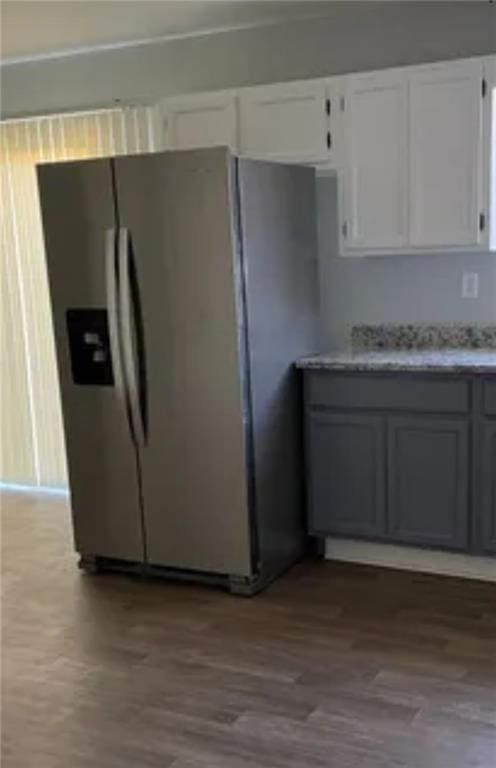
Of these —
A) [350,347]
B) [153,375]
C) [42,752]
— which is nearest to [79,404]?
[153,375]

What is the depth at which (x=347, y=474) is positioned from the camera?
3527 millimetres

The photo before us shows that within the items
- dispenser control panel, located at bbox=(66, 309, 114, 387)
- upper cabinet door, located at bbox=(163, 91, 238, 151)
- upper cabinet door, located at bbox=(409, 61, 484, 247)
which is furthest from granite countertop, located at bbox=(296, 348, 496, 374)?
upper cabinet door, located at bbox=(163, 91, 238, 151)

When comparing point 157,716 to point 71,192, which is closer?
point 157,716

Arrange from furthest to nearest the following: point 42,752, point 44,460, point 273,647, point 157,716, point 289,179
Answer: point 44,460
point 289,179
point 273,647
point 157,716
point 42,752

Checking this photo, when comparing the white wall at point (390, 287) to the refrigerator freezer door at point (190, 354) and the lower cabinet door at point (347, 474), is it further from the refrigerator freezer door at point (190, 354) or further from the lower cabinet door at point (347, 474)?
the refrigerator freezer door at point (190, 354)

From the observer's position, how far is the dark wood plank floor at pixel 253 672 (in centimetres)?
232

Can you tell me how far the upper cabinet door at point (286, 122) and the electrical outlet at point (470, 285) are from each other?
2.69 ft

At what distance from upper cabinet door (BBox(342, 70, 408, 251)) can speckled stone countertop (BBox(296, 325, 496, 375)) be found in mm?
467

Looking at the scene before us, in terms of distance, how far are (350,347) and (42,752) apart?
2.30 meters

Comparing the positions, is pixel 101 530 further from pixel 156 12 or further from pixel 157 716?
pixel 156 12

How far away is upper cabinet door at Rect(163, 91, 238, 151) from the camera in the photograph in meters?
3.74

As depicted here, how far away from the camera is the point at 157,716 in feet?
8.21

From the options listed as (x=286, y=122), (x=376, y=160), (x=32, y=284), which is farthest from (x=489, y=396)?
(x=32, y=284)

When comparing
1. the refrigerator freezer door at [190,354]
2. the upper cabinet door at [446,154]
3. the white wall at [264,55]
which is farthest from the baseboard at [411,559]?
the white wall at [264,55]
